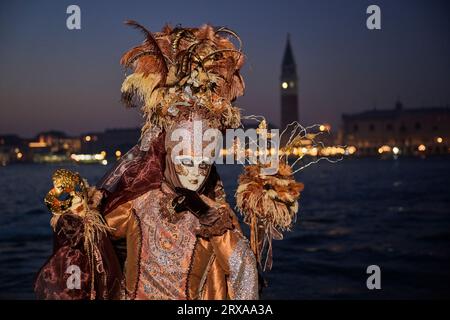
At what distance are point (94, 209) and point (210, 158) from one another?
765mm

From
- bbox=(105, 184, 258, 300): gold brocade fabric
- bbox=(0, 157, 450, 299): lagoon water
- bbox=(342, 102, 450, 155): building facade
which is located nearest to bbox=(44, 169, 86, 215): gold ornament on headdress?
bbox=(105, 184, 258, 300): gold brocade fabric

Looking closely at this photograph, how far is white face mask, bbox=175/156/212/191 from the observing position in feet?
11.1

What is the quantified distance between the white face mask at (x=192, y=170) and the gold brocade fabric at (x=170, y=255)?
164mm

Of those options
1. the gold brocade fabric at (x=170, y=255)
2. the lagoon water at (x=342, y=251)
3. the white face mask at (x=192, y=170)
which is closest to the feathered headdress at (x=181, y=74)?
the white face mask at (x=192, y=170)

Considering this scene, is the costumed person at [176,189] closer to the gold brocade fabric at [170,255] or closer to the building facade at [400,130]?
the gold brocade fabric at [170,255]

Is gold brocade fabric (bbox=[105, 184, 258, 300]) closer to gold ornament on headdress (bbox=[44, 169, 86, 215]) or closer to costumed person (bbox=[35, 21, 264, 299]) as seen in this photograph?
costumed person (bbox=[35, 21, 264, 299])

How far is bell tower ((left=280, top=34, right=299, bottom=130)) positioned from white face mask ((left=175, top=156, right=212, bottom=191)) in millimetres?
117876

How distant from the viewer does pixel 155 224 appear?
11.2 feet

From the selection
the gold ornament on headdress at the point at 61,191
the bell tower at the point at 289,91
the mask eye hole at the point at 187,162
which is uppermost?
the bell tower at the point at 289,91

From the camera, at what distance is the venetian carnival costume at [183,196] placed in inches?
131

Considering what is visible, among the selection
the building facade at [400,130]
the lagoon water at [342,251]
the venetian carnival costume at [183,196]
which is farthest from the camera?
the building facade at [400,130]
